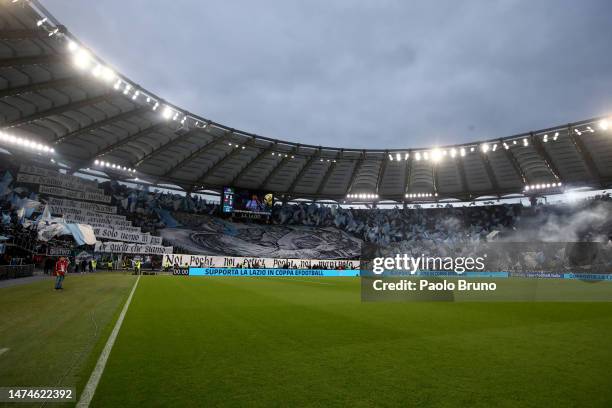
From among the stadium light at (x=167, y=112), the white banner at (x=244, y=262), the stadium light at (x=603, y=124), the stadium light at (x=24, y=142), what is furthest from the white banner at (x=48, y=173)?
the stadium light at (x=603, y=124)

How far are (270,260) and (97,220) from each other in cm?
2169

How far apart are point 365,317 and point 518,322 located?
4.45m

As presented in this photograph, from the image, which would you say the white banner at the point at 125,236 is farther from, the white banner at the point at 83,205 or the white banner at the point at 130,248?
the white banner at the point at 83,205

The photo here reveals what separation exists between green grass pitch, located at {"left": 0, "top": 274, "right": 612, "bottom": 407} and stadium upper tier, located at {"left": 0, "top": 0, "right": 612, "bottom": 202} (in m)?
23.5

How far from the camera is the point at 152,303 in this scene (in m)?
13.2

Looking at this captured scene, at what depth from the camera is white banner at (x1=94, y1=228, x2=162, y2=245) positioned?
40359 millimetres

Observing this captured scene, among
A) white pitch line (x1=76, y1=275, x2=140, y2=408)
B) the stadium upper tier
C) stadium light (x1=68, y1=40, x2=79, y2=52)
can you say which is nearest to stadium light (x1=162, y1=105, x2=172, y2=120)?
the stadium upper tier

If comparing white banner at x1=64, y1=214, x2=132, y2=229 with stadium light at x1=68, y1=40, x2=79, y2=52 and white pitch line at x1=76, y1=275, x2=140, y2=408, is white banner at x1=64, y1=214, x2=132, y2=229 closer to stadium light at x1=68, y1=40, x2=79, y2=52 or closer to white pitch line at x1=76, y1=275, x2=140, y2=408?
stadium light at x1=68, y1=40, x2=79, y2=52

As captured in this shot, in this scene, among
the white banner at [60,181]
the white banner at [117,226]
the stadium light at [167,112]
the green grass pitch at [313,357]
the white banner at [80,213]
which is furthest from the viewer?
the white banner at [117,226]

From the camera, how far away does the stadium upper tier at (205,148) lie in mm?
27438

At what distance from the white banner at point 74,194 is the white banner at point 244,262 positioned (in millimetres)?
14304

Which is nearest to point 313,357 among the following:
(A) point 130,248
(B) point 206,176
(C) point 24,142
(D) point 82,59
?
(D) point 82,59

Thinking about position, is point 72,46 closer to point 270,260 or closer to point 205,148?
point 205,148

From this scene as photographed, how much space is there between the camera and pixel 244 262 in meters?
43.5
